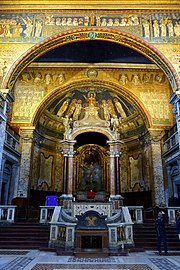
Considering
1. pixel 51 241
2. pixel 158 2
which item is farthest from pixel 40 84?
pixel 51 241

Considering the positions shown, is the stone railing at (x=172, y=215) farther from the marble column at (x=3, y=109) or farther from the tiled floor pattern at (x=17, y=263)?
the marble column at (x=3, y=109)

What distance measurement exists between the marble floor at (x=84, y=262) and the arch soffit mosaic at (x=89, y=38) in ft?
22.6

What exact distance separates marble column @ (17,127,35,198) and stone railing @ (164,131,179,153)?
8.28 meters

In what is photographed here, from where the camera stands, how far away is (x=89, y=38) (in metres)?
11.2

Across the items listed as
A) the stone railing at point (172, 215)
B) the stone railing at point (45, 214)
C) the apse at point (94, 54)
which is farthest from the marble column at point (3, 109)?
the stone railing at point (172, 215)

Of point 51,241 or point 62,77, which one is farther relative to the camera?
point 62,77

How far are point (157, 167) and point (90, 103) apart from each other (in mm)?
5942

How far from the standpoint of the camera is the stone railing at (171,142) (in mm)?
12441

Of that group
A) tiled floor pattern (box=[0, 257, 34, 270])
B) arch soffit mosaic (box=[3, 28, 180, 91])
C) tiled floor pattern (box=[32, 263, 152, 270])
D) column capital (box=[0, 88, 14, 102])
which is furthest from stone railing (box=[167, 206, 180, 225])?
column capital (box=[0, 88, 14, 102])

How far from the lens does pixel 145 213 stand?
1330 centimetres

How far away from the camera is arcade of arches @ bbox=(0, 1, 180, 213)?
10.9 m

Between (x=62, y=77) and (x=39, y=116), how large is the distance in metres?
3.03

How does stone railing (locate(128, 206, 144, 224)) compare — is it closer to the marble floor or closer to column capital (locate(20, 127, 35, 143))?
the marble floor

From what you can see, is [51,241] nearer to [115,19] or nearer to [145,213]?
[145,213]
